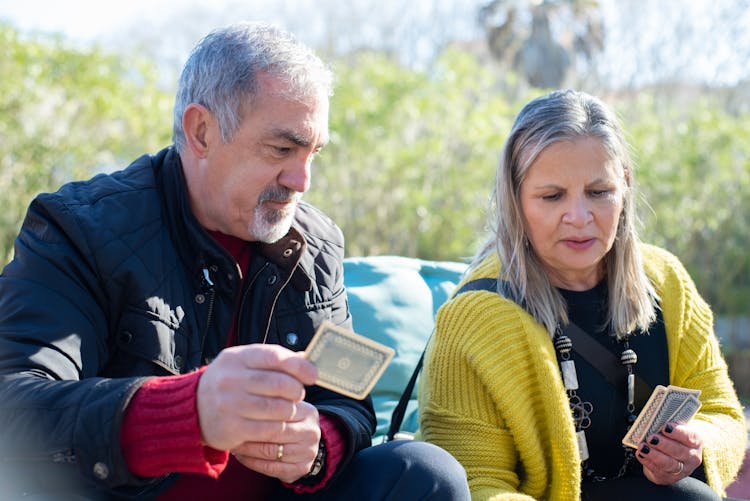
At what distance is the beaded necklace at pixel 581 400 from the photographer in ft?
8.70

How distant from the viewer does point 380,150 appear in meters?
7.68

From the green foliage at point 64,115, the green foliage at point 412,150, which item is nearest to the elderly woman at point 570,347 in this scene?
the green foliage at point 412,150

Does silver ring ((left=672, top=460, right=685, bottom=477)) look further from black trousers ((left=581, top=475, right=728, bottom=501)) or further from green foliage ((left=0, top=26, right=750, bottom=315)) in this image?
green foliage ((left=0, top=26, right=750, bottom=315))

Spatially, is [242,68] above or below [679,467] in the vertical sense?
above

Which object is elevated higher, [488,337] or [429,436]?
[488,337]

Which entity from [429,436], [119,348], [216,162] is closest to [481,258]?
[429,436]

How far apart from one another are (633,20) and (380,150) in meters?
15.6

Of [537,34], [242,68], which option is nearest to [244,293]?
[242,68]

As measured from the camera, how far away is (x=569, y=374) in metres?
2.66

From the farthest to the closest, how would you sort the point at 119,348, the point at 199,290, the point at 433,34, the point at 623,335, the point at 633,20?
the point at 433,34
the point at 633,20
the point at 623,335
the point at 199,290
the point at 119,348

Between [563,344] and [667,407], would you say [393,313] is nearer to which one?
[563,344]

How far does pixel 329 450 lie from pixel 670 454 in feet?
3.35

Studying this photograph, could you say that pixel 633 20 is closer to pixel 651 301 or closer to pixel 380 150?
pixel 380 150

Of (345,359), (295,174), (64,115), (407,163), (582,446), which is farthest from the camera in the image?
(407,163)
